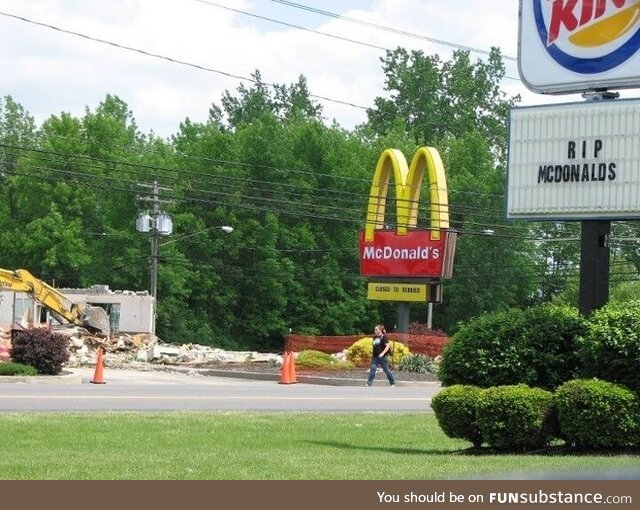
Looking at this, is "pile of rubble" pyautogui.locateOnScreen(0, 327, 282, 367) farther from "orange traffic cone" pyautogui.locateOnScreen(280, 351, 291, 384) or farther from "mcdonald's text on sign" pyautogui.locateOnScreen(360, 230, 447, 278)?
"orange traffic cone" pyautogui.locateOnScreen(280, 351, 291, 384)

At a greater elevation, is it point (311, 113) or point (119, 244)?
point (311, 113)

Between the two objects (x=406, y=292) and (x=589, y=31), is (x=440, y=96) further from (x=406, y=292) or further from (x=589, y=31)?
(x=589, y=31)

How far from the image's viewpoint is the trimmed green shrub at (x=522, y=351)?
16.0 m

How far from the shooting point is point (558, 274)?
287 feet

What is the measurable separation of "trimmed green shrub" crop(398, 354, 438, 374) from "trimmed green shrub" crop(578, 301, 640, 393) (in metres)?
26.3

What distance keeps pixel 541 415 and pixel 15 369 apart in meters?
20.9

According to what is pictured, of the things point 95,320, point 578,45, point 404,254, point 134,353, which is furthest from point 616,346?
point 95,320

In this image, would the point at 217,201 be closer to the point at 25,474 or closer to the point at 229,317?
the point at 229,317

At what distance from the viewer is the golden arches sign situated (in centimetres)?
4881

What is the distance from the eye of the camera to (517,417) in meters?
15.2

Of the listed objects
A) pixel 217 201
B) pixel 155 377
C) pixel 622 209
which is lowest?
pixel 155 377

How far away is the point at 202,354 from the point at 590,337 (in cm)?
3686

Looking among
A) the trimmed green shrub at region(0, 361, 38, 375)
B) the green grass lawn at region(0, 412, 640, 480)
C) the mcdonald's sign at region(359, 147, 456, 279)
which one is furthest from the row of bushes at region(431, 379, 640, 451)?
the mcdonald's sign at region(359, 147, 456, 279)
